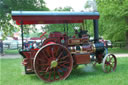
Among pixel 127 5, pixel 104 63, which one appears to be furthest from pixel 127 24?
pixel 104 63

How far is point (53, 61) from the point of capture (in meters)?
4.84

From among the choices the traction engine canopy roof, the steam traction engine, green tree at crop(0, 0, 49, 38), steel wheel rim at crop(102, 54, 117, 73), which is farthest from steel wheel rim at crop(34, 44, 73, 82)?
green tree at crop(0, 0, 49, 38)

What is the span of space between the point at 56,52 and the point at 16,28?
12.2 meters

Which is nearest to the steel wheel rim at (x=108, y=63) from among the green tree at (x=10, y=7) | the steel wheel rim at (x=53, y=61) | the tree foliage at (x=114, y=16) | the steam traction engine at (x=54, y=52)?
the steam traction engine at (x=54, y=52)

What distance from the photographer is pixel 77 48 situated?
18.5ft

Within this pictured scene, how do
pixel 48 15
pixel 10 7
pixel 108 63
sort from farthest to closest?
pixel 10 7 → pixel 108 63 → pixel 48 15

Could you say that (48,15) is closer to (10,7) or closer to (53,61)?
(53,61)

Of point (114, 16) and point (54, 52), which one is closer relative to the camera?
point (54, 52)

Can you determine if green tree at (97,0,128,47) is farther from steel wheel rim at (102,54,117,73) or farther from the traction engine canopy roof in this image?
the traction engine canopy roof

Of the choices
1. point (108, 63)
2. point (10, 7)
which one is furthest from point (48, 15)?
point (10, 7)

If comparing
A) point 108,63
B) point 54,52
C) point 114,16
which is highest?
point 114,16

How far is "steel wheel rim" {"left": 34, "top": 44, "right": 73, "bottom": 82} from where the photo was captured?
475 cm

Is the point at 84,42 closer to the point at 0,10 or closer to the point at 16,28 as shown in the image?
the point at 0,10

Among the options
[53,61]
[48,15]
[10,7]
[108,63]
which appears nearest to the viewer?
[53,61]
